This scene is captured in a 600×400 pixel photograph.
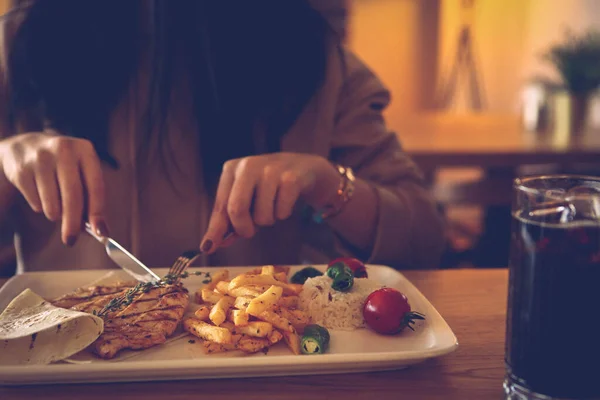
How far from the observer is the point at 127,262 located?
A: 1.04 metres

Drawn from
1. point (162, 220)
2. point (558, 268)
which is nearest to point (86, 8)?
point (162, 220)

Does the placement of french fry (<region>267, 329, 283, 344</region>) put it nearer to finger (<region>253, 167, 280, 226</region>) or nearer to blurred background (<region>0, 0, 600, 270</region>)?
finger (<region>253, 167, 280, 226</region>)

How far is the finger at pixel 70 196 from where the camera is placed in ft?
3.23

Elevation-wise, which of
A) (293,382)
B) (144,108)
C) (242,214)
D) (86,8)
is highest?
(86,8)

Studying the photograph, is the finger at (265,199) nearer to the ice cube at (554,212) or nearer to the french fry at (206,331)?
the french fry at (206,331)

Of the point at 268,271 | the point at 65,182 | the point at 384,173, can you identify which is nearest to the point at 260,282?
the point at 268,271

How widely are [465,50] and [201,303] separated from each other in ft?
18.2

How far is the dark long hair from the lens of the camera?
139 cm

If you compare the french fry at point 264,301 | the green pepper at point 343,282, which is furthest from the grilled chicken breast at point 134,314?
the green pepper at point 343,282

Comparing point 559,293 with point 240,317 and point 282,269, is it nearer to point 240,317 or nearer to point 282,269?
point 240,317

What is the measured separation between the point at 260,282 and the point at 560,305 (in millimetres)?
434

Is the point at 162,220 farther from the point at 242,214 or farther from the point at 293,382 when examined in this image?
the point at 293,382

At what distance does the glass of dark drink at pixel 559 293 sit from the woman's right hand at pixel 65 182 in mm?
674

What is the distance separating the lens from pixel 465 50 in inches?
234
